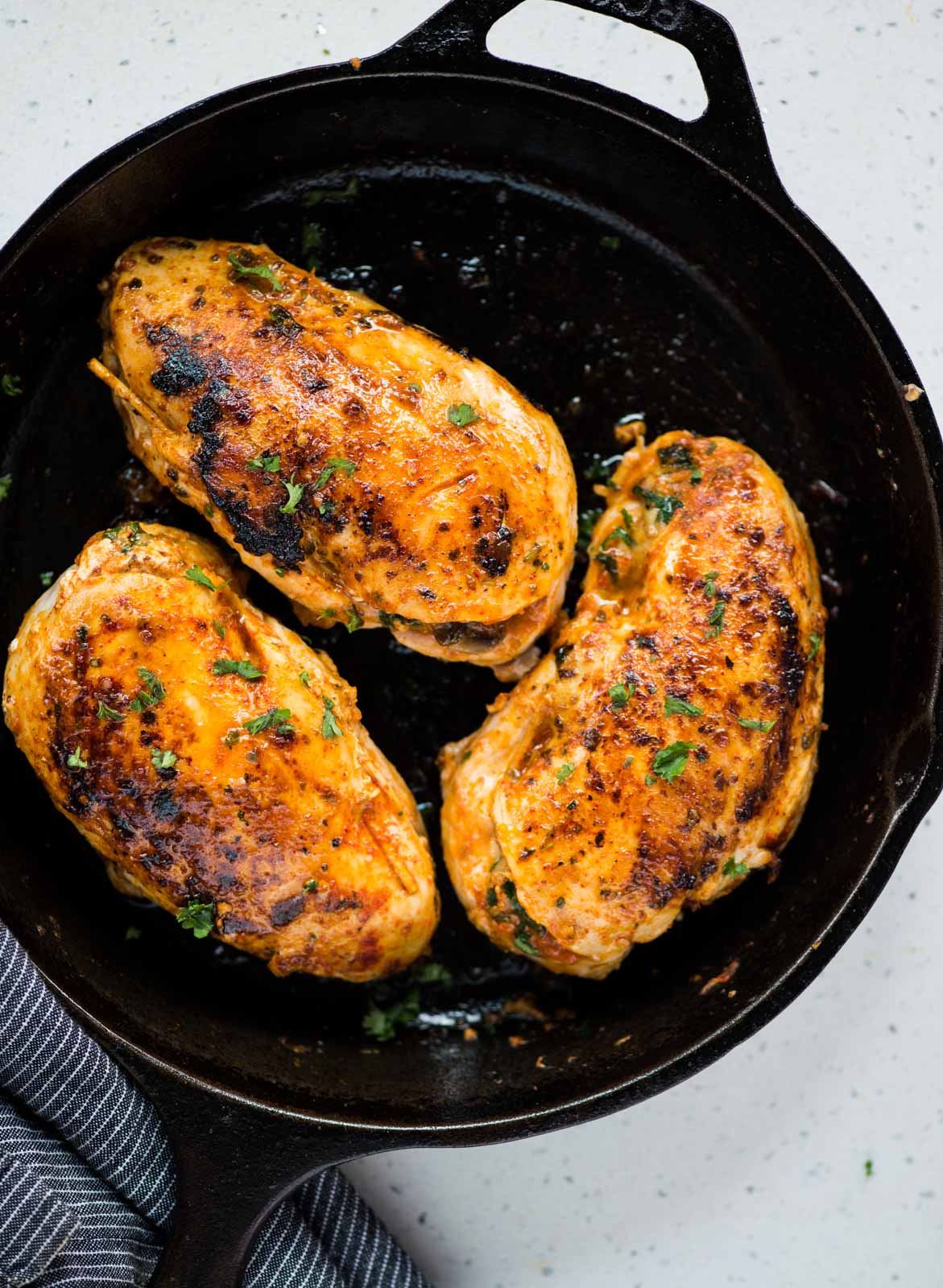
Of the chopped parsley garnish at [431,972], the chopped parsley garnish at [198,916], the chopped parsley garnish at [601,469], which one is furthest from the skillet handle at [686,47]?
the chopped parsley garnish at [431,972]

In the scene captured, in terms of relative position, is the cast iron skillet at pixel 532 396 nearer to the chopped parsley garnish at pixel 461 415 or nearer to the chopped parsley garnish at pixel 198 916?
the chopped parsley garnish at pixel 198 916

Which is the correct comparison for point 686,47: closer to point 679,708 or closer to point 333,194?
point 333,194

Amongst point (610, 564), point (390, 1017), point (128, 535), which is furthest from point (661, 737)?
point (128, 535)

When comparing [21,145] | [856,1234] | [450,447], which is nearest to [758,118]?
[450,447]

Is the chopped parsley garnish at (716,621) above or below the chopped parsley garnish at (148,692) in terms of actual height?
below

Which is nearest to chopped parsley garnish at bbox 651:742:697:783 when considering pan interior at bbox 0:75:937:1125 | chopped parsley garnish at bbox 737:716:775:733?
chopped parsley garnish at bbox 737:716:775:733

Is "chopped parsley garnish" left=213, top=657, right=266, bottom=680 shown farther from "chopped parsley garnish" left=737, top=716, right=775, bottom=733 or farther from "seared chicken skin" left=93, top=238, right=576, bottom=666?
"chopped parsley garnish" left=737, top=716, right=775, bottom=733
